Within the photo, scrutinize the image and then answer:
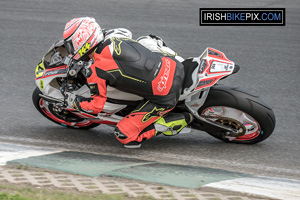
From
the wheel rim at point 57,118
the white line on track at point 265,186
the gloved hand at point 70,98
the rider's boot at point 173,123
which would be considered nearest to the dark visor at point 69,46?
the gloved hand at point 70,98

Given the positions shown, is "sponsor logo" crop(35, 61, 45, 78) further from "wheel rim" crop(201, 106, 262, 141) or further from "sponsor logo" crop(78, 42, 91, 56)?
"wheel rim" crop(201, 106, 262, 141)

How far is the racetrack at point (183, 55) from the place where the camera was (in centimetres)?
557

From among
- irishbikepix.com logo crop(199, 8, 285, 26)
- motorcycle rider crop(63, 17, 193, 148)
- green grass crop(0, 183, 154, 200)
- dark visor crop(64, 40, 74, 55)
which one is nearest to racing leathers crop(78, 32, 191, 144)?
motorcycle rider crop(63, 17, 193, 148)

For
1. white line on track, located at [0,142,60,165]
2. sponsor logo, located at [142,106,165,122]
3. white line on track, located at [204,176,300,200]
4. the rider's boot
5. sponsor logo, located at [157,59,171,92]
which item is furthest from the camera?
the rider's boot

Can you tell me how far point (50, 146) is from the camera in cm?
571

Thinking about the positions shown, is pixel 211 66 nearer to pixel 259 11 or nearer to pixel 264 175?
pixel 264 175

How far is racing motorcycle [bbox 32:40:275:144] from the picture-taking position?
17.6ft

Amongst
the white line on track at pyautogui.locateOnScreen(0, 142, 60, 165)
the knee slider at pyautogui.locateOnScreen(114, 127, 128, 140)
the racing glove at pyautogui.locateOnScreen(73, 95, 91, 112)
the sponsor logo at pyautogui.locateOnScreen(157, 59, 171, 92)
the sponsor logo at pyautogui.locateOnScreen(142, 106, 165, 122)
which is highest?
the sponsor logo at pyautogui.locateOnScreen(157, 59, 171, 92)

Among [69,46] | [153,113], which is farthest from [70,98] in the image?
[153,113]

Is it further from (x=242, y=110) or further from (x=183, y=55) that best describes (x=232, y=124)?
(x=183, y=55)

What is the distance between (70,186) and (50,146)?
156cm

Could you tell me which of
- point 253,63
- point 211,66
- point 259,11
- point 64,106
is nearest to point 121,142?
point 64,106

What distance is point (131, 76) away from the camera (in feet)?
17.0

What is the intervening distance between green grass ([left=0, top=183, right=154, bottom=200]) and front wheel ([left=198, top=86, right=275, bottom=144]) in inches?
67.5
